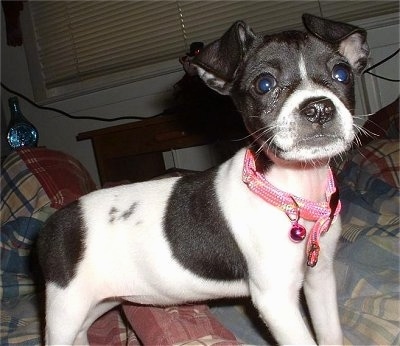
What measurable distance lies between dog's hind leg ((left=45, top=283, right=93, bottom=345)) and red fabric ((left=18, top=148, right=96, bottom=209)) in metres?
1.27

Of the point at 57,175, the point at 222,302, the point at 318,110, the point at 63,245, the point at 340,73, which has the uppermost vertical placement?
the point at 340,73

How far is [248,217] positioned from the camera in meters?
1.81

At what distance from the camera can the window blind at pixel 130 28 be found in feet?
16.2

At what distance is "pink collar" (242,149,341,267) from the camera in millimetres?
1769

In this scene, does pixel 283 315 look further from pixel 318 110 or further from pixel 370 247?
pixel 370 247

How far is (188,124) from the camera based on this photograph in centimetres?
462

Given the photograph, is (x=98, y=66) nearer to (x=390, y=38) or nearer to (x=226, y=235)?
(x=390, y=38)

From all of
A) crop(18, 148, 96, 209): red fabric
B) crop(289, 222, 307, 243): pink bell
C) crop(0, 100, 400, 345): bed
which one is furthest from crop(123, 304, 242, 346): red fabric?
crop(18, 148, 96, 209): red fabric

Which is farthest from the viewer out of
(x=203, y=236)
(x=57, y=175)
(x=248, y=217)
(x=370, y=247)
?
(x=57, y=175)

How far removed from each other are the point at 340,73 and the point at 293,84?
0.19 m

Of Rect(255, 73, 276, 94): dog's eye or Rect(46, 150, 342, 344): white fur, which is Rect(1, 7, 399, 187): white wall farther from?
Rect(255, 73, 276, 94): dog's eye

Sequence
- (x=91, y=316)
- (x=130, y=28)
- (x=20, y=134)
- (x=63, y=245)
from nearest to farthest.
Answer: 1. (x=63, y=245)
2. (x=91, y=316)
3. (x=20, y=134)
4. (x=130, y=28)

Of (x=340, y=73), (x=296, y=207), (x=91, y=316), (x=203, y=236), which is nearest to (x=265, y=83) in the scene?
(x=340, y=73)

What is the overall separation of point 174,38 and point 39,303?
3.39 m
